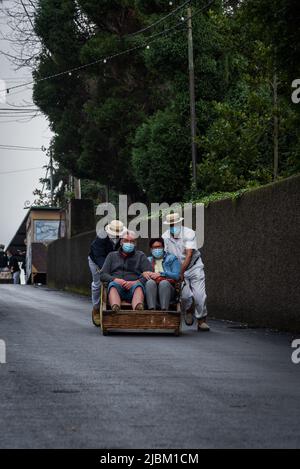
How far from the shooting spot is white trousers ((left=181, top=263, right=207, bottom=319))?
16.5m

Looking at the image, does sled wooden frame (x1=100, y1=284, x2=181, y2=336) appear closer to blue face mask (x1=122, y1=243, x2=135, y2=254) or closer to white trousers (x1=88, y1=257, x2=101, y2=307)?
blue face mask (x1=122, y1=243, x2=135, y2=254)

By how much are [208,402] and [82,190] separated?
58.5m

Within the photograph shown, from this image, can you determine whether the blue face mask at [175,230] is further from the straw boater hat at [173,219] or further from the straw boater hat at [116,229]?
the straw boater hat at [116,229]

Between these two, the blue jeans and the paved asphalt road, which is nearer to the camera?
the paved asphalt road

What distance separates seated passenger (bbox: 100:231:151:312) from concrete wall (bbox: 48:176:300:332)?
2.02 m

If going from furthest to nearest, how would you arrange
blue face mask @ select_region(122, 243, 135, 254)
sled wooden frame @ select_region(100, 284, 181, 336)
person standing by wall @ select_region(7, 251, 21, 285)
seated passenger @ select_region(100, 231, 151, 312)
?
person standing by wall @ select_region(7, 251, 21, 285) → blue face mask @ select_region(122, 243, 135, 254) → seated passenger @ select_region(100, 231, 151, 312) → sled wooden frame @ select_region(100, 284, 181, 336)

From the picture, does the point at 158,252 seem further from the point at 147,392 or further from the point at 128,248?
the point at 147,392

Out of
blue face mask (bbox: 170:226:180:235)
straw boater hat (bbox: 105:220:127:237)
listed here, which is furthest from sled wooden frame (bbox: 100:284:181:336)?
straw boater hat (bbox: 105:220:127:237)

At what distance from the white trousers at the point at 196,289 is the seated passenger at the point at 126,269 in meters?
0.92

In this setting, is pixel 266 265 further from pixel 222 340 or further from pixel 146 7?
pixel 146 7

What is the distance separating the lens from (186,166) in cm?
3838

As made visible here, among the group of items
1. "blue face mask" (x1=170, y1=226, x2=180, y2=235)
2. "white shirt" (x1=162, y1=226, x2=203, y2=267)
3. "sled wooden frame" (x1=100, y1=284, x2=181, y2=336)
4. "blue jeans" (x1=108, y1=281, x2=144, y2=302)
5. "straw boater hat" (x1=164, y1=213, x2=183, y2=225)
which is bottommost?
"sled wooden frame" (x1=100, y1=284, x2=181, y2=336)

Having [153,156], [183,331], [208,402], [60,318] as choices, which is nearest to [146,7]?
[153,156]

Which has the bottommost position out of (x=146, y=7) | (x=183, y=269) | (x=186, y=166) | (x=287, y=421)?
(x=287, y=421)
